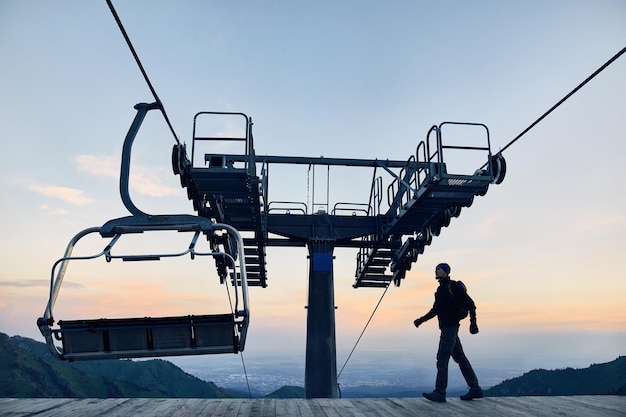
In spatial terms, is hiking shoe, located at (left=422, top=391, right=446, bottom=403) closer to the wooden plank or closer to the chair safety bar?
the wooden plank

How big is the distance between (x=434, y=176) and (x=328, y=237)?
4610 millimetres

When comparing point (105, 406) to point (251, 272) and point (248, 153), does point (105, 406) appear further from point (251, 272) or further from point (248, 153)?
point (251, 272)

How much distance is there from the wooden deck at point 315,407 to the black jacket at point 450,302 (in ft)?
4.13

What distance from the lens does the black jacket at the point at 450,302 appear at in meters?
8.45

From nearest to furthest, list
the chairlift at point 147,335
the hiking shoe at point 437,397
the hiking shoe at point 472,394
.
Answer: the chairlift at point 147,335, the hiking shoe at point 437,397, the hiking shoe at point 472,394

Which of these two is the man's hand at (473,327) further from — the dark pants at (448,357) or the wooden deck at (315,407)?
the wooden deck at (315,407)

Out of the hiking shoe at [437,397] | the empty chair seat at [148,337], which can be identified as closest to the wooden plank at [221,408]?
the empty chair seat at [148,337]

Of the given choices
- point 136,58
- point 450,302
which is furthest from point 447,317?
point 136,58

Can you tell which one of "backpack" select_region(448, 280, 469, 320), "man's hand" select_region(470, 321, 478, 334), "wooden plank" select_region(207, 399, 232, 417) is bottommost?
"wooden plank" select_region(207, 399, 232, 417)

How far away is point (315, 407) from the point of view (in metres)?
7.72

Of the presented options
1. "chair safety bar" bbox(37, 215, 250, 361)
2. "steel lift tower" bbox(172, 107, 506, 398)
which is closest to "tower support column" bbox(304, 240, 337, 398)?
"steel lift tower" bbox(172, 107, 506, 398)

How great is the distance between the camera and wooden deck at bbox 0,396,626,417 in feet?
23.7

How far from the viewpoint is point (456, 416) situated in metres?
7.09

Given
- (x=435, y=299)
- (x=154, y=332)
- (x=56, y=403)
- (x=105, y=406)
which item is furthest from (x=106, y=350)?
(x=435, y=299)
